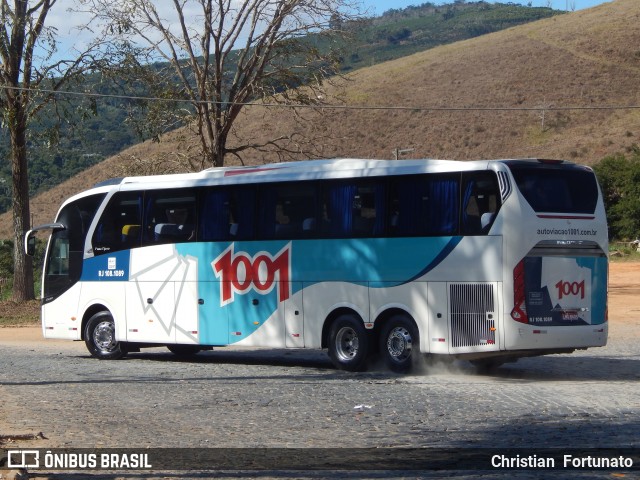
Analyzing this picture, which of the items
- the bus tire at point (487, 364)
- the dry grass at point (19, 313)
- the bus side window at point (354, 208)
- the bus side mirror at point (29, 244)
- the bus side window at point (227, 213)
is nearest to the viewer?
the bus side window at point (354, 208)

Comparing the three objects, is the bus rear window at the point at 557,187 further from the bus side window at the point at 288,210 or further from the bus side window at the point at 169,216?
the bus side window at the point at 169,216

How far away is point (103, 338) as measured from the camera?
21.0 meters

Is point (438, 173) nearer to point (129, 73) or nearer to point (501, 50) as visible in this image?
point (129, 73)

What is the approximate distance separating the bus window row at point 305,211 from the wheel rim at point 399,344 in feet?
5.13

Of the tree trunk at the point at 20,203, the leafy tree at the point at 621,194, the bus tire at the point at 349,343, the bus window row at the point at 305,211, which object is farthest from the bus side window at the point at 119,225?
the leafy tree at the point at 621,194

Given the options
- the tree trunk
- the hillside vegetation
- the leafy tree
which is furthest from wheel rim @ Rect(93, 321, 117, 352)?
the hillside vegetation

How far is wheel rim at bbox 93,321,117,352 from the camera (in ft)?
68.6

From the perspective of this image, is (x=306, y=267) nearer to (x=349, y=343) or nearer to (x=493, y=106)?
(x=349, y=343)

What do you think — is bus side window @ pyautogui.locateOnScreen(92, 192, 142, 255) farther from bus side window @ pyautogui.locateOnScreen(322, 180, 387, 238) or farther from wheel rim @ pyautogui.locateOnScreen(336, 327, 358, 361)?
wheel rim @ pyautogui.locateOnScreen(336, 327, 358, 361)

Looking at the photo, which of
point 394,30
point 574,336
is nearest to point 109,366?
point 574,336

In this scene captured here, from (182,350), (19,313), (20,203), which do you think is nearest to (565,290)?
(182,350)

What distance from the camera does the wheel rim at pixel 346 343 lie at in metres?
17.8

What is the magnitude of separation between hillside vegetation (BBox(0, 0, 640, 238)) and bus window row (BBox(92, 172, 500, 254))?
38.8 m

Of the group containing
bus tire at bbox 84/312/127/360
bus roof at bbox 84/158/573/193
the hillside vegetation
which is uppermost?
the hillside vegetation
